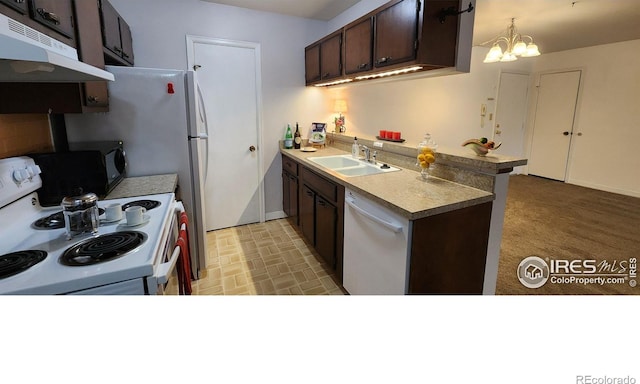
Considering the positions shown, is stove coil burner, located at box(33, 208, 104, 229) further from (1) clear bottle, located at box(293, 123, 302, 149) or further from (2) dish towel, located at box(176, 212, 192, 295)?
(1) clear bottle, located at box(293, 123, 302, 149)

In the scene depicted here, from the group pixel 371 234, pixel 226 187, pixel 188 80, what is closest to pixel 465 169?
pixel 371 234

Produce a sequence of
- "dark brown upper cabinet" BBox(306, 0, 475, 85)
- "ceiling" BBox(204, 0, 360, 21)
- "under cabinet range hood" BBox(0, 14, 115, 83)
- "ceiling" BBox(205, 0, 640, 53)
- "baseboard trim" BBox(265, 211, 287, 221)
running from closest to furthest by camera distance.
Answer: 1. "under cabinet range hood" BBox(0, 14, 115, 83)
2. "dark brown upper cabinet" BBox(306, 0, 475, 85)
3. "ceiling" BBox(204, 0, 360, 21)
4. "ceiling" BBox(205, 0, 640, 53)
5. "baseboard trim" BBox(265, 211, 287, 221)

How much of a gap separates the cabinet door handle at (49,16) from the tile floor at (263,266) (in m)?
1.80

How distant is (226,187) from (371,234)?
222cm

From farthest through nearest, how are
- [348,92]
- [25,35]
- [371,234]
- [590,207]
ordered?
[590,207] → [348,92] → [371,234] → [25,35]

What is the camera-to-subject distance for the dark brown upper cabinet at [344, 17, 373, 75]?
2.39m

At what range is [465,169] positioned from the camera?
73.7 inches

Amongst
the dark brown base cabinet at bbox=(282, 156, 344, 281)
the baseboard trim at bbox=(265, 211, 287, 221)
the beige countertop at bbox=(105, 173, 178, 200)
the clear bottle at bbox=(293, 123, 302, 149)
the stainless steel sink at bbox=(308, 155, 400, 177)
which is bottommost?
the baseboard trim at bbox=(265, 211, 287, 221)

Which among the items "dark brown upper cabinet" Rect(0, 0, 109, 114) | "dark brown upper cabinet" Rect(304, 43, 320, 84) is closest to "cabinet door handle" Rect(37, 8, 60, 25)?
"dark brown upper cabinet" Rect(0, 0, 109, 114)

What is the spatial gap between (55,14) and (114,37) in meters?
1.04

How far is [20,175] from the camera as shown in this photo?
4.43 feet

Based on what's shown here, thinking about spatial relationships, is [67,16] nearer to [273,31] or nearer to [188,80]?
[188,80]

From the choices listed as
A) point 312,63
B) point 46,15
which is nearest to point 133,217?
point 46,15

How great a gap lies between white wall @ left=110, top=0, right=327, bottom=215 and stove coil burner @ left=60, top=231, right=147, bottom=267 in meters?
2.40
